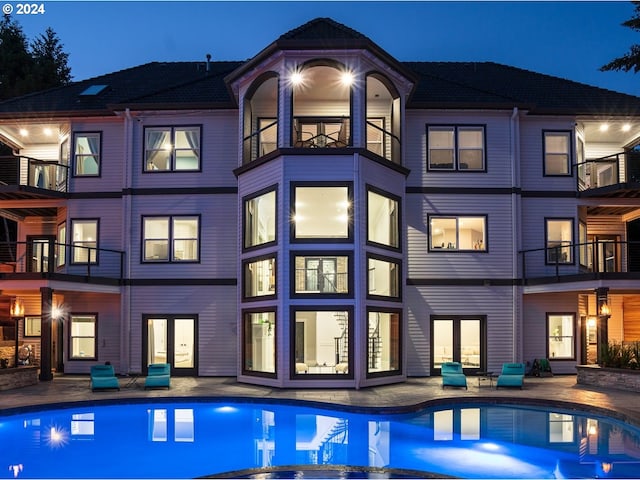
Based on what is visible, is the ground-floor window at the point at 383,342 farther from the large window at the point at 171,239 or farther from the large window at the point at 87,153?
the large window at the point at 87,153

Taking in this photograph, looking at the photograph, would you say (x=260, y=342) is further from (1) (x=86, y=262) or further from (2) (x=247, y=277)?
(1) (x=86, y=262)

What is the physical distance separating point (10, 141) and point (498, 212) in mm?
17673

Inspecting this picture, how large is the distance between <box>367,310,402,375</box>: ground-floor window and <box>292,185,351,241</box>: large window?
2594 millimetres

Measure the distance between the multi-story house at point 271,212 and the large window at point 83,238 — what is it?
1.9 inches

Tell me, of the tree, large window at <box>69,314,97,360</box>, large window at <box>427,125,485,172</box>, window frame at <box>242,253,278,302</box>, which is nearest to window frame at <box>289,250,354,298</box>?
window frame at <box>242,253,278,302</box>

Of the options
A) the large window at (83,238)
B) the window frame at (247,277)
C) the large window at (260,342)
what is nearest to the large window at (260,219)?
the window frame at (247,277)

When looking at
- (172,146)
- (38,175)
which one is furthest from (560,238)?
(38,175)

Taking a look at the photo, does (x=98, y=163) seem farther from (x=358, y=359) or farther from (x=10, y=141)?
(x=358, y=359)

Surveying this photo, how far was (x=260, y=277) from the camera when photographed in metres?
18.2

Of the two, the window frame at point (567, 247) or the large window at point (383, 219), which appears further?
the window frame at point (567, 247)

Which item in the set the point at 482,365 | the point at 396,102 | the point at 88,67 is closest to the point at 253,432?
the point at 482,365

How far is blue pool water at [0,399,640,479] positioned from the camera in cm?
969

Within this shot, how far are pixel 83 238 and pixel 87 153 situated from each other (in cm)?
296

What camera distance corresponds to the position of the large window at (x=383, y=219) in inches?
698
